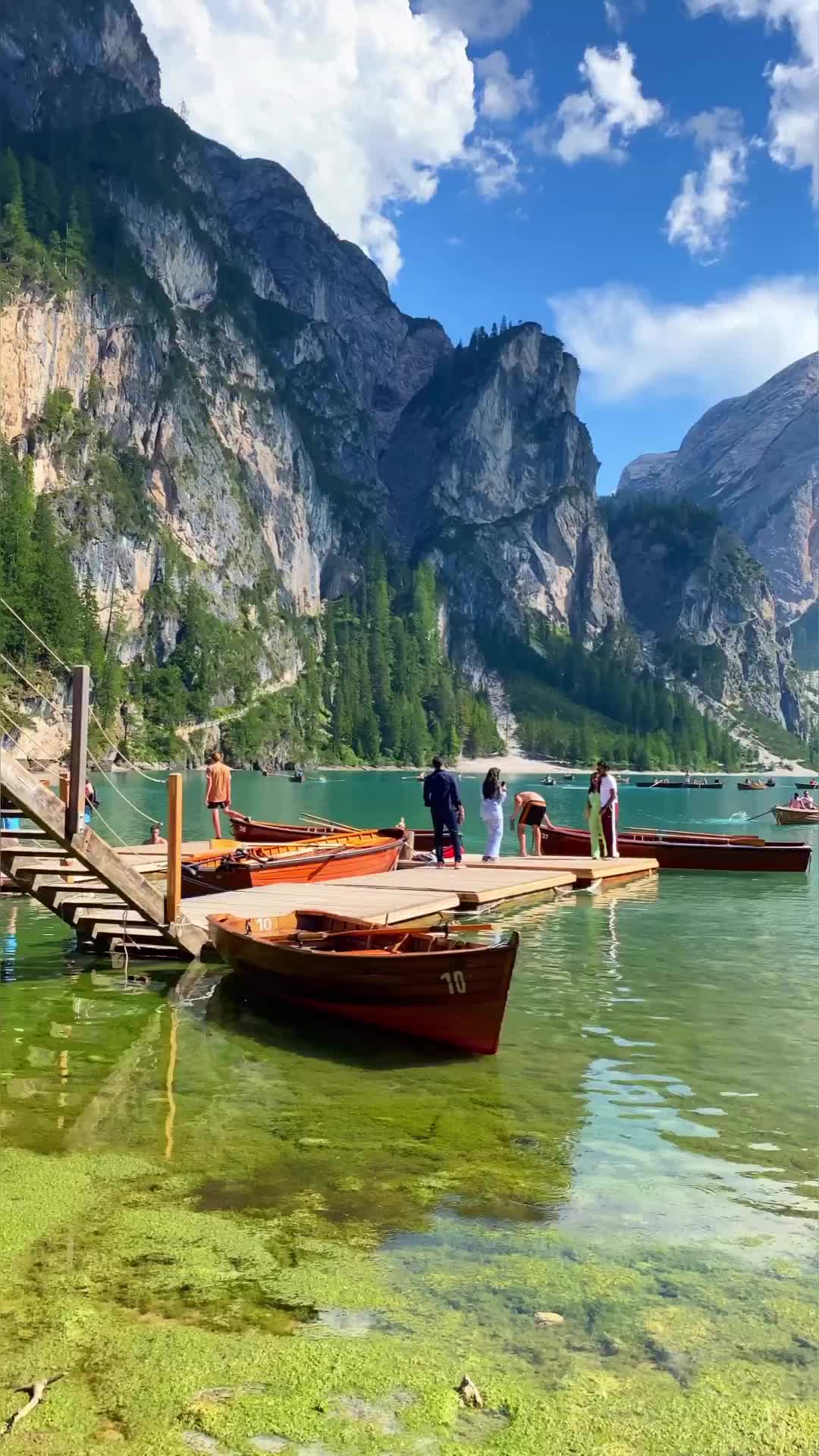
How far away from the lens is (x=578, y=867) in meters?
30.9

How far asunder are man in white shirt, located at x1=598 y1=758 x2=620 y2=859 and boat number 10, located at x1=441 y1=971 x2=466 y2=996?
62.3ft

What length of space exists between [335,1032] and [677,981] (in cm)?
756

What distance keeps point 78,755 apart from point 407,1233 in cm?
1060

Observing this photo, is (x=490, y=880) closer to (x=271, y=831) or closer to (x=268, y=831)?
(x=271, y=831)

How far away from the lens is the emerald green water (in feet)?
18.9

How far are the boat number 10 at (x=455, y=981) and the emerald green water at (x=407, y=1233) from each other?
0.96m

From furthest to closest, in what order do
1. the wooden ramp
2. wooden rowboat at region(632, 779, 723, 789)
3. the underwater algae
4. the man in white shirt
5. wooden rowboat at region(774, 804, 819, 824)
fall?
→ wooden rowboat at region(632, 779, 723, 789) → wooden rowboat at region(774, 804, 819, 824) → the man in white shirt → the wooden ramp → the underwater algae

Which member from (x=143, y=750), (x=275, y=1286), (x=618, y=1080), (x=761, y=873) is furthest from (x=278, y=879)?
(x=143, y=750)

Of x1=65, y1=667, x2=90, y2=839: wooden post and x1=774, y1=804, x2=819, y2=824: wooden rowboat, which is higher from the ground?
x1=65, y1=667, x2=90, y2=839: wooden post

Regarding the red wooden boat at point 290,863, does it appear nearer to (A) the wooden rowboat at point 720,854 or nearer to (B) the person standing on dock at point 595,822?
(B) the person standing on dock at point 595,822

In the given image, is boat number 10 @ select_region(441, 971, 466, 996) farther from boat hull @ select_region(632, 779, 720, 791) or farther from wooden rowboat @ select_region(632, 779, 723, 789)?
wooden rowboat @ select_region(632, 779, 723, 789)

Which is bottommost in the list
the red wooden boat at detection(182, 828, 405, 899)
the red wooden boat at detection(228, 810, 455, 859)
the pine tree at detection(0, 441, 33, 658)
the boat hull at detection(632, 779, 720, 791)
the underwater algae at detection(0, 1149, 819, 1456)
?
the underwater algae at detection(0, 1149, 819, 1456)

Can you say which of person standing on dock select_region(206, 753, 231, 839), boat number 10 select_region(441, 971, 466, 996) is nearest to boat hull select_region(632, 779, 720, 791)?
person standing on dock select_region(206, 753, 231, 839)

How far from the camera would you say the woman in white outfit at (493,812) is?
28938mm
